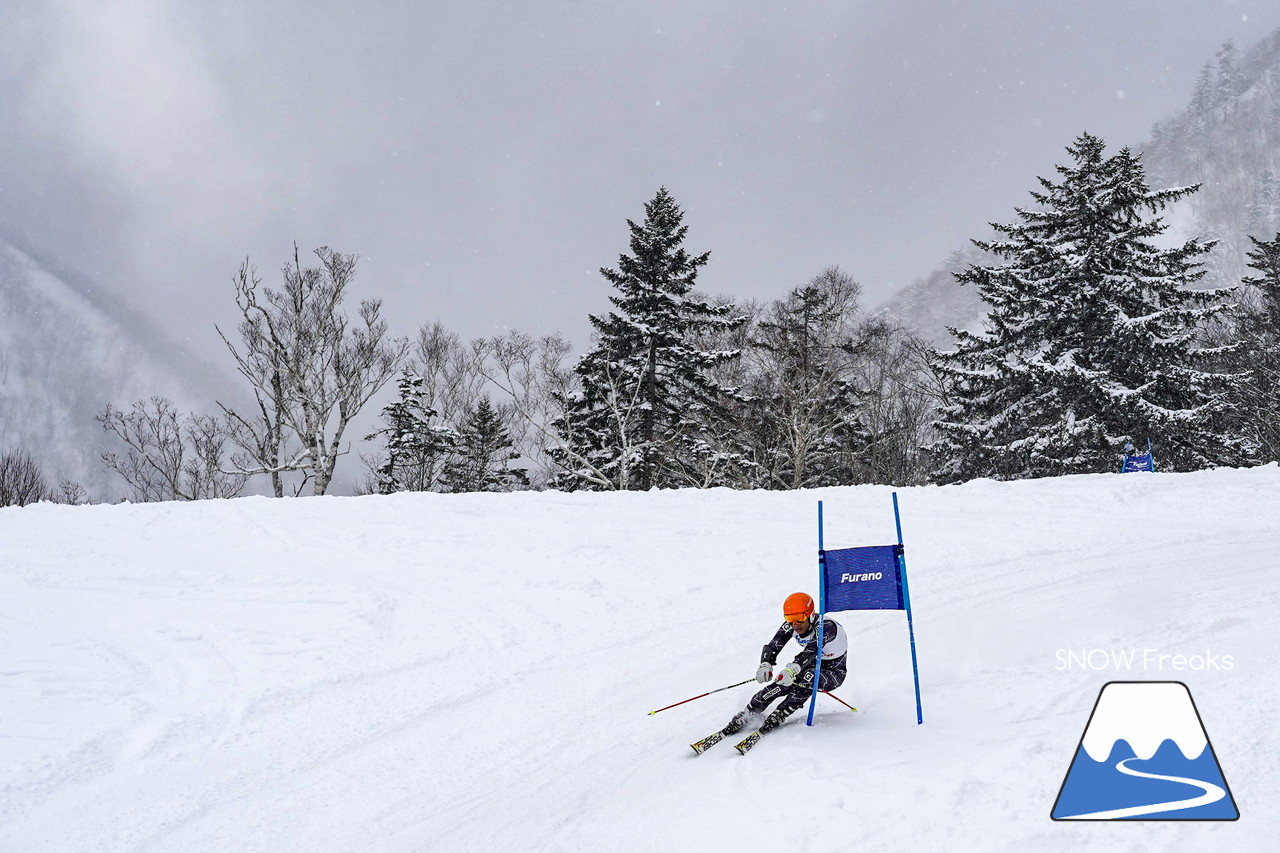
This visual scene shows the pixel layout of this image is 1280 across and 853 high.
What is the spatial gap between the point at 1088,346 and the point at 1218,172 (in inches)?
5021

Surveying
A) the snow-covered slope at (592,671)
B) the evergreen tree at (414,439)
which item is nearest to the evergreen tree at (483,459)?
the evergreen tree at (414,439)

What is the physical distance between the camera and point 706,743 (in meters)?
5.41

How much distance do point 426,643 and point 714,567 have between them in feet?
16.5

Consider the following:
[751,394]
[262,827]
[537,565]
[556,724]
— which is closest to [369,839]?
[262,827]

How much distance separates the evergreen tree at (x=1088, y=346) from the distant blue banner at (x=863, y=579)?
2002 centimetres

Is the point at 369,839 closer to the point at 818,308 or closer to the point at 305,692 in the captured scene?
the point at 305,692

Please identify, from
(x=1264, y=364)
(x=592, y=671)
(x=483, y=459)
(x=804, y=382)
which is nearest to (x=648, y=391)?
(x=804, y=382)

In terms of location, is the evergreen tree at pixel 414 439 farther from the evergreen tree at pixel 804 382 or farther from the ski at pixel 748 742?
the ski at pixel 748 742

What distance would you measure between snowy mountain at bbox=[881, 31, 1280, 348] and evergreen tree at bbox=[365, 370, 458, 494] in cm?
8531

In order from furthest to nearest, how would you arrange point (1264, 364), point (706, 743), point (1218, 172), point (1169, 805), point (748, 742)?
point (1218, 172) < point (1264, 364) < point (706, 743) < point (748, 742) < point (1169, 805)

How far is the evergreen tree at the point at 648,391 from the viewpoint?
968 inches

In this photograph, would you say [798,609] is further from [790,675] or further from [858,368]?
[858,368]

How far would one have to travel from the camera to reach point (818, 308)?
84.2ft

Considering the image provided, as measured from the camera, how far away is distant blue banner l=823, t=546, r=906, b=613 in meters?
5.89
